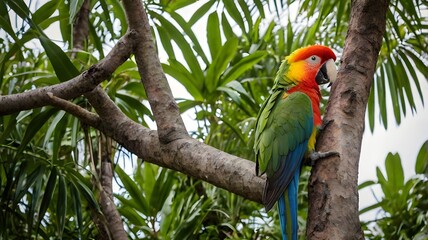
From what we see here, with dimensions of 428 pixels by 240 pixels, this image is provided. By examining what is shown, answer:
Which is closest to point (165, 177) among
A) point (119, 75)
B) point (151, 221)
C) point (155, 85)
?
point (151, 221)

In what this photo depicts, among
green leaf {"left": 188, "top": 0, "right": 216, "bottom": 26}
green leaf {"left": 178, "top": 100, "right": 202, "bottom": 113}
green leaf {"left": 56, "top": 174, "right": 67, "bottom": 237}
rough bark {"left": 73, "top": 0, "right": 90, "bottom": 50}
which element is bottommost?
green leaf {"left": 56, "top": 174, "right": 67, "bottom": 237}

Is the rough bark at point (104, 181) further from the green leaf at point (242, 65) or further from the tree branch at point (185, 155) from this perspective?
the green leaf at point (242, 65)

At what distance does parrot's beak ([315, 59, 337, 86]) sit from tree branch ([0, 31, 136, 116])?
0.36 meters

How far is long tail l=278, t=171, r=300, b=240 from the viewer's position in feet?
3.31

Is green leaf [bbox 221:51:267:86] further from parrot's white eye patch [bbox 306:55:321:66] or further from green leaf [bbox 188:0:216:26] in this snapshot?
parrot's white eye patch [bbox 306:55:321:66]

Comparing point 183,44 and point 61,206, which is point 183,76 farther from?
point 61,206

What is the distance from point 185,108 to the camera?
1.71 metres

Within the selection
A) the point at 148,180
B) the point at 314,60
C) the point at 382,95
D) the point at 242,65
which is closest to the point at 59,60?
the point at 314,60

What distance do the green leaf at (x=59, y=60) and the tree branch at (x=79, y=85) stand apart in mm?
81

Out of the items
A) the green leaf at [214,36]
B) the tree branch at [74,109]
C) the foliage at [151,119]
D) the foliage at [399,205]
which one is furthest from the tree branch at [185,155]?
the foliage at [399,205]

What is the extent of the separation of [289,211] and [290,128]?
5.7 inches

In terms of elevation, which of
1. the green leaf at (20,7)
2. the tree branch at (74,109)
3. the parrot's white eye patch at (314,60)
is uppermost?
the green leaf at (20,7)

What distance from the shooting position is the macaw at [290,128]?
1.02 m

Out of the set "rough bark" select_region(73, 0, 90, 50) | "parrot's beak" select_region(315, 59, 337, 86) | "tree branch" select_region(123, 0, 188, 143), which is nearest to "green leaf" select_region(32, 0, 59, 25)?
"tree branch" select_region(123, 0, 188, 143)
